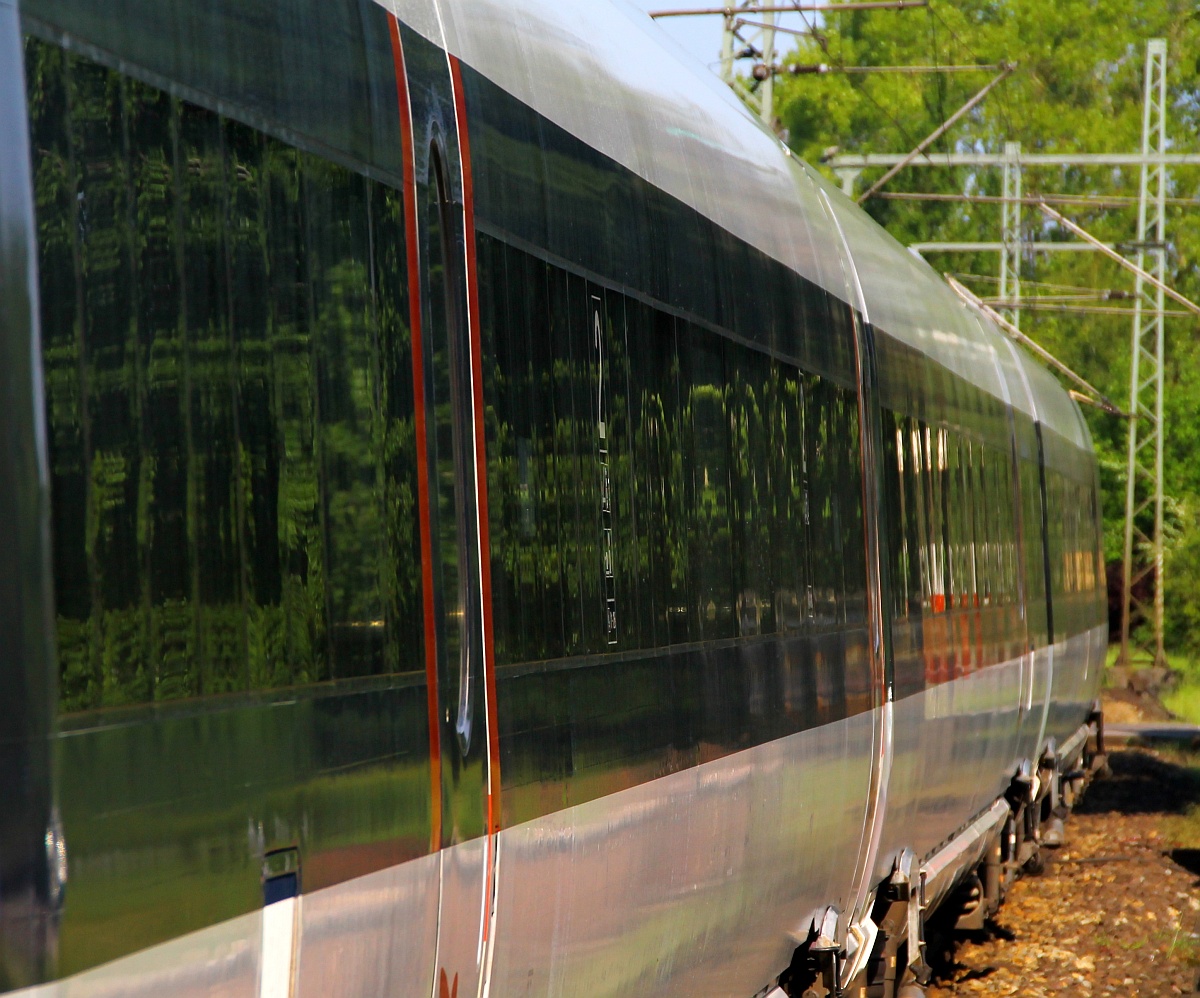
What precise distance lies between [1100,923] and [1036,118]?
52251mm

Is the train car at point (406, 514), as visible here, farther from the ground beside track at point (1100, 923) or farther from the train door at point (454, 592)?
the ground beside track at point (1100, 923)

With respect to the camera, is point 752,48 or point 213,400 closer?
point 213,400

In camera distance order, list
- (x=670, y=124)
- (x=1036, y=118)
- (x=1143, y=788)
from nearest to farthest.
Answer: (x=670, y=124)
(x=1143, y=788)
(x=1036, y=118)

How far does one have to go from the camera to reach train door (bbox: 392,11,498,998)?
11.7ft

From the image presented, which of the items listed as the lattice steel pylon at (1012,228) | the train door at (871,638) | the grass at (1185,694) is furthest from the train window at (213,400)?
the grass at (1185,694)

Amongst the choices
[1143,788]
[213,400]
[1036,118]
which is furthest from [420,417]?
[1036,118]

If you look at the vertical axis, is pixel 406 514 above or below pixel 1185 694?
above

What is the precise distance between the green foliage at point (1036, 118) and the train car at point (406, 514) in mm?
50574

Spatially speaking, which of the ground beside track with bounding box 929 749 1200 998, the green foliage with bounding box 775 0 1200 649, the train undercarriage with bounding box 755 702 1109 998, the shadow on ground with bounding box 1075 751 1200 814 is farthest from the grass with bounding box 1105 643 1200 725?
the train undercarriage with bounding box 755 702 1109 998

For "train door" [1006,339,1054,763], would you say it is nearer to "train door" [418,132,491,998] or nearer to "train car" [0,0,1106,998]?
"train car" [0,0,1106,998]

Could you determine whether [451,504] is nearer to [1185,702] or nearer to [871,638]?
[871,638]

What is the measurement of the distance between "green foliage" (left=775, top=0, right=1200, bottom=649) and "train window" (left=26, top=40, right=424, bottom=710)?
5328 cm

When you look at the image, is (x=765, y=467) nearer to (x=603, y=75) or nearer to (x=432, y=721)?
(x=603, y=75)

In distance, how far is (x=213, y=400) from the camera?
2.82 m
